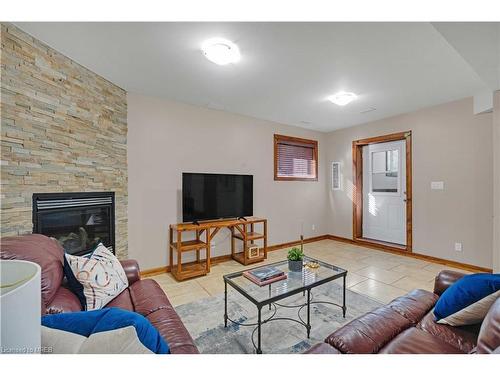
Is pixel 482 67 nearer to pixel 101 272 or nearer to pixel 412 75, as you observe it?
pixel 412 75

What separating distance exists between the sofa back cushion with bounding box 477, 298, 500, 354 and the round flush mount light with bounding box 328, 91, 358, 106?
2.68m

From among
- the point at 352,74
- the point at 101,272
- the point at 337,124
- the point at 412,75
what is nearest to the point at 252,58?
the point at 352,74

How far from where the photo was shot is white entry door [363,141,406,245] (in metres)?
4.24

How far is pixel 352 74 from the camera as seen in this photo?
2.49 metres

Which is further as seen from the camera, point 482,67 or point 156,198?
point 156,198

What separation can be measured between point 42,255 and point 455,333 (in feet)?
7.54

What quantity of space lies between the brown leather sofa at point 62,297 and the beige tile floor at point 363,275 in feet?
3.18

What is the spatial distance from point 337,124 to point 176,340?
14.8 feet

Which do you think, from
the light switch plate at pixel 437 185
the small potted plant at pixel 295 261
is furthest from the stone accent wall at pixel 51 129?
the light switch plate at pixel 437 185

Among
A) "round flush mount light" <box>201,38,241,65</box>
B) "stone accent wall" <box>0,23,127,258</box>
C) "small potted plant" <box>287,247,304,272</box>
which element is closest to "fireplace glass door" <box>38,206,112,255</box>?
"stone accent wall" <box>0,23,127,258</box>

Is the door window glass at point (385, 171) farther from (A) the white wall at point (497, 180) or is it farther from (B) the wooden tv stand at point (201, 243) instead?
(B) the wooden tv stand at point (201, 243)

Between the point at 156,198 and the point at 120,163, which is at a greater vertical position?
the point at 120,163

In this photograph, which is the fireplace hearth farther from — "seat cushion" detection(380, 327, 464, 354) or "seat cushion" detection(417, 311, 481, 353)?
"seat cushion" detection(417, 311, 481, 353)

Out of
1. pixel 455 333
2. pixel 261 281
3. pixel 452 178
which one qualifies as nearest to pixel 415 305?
pixel 455 333
